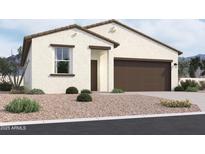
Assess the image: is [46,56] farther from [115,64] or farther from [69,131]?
[69,131]

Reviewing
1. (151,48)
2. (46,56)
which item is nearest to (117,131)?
(46,56)

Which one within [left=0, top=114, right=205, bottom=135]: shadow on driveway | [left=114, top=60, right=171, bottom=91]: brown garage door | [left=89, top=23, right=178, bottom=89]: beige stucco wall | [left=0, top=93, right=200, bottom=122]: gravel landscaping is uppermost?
[left=89, top=23, right=178, bottom=89]: beige stucco wall

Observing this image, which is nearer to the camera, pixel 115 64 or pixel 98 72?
pixel 98 72

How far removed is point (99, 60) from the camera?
23.6 metres

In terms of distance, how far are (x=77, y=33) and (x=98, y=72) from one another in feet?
13.2

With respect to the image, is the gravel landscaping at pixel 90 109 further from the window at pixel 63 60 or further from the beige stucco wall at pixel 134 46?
the beige stucco wall at pixel 134 46

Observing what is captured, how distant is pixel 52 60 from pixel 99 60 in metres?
4.53

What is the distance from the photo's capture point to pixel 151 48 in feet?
90.4

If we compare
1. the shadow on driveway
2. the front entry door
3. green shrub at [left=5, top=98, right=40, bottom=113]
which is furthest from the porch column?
the shadow on driveway

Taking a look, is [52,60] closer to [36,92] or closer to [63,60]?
[63,60]

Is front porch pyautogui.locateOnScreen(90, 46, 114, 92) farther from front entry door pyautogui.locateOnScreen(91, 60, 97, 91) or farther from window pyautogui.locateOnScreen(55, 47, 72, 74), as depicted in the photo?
window pyautogui.locateOnScreen(55, 47, 72, 74)

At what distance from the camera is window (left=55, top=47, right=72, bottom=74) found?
20.6m

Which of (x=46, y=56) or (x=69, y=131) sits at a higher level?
(x=46, y=56)

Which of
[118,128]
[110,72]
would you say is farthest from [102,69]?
[118,128]
